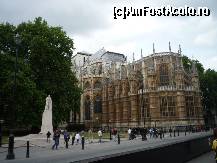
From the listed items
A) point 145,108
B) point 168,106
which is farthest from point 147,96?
point 168,106

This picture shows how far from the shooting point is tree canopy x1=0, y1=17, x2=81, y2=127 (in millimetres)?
36406

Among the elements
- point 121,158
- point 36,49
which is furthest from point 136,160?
point 36,49

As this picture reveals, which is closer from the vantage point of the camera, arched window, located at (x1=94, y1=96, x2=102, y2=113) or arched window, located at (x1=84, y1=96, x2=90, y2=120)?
arched window, located at (x1=94, y1=96, x2=102, y2=113)

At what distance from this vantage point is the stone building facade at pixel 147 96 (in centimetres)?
5566

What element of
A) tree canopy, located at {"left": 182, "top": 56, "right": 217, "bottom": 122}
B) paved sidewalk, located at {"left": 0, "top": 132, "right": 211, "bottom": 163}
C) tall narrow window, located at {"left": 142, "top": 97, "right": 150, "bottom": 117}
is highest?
tree canopy, located at {"left": 182, "top": 56, "right": 217, "bottom": 122}

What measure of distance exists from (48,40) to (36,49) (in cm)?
236

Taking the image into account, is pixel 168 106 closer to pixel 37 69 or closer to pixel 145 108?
pixel 145 108

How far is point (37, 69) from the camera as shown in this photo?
41906 millimetres

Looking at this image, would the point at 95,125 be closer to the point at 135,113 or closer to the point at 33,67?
the point at 135,113

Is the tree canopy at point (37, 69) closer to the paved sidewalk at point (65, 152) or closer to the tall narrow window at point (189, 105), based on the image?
the paved sidewalk at point (65, 152)

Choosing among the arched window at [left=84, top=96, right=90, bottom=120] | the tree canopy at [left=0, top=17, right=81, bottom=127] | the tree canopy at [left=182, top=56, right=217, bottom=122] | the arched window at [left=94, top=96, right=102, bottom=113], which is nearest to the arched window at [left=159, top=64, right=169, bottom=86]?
the tree canopy at [left=182, top=56, right=217, bottom=122]

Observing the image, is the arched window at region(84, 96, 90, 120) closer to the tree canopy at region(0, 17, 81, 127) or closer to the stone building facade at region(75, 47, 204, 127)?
the stone building facade at region(75, 47, 204, 127)

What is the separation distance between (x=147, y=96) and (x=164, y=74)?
18.4ft

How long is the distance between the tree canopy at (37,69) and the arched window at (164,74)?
20.4 meters
